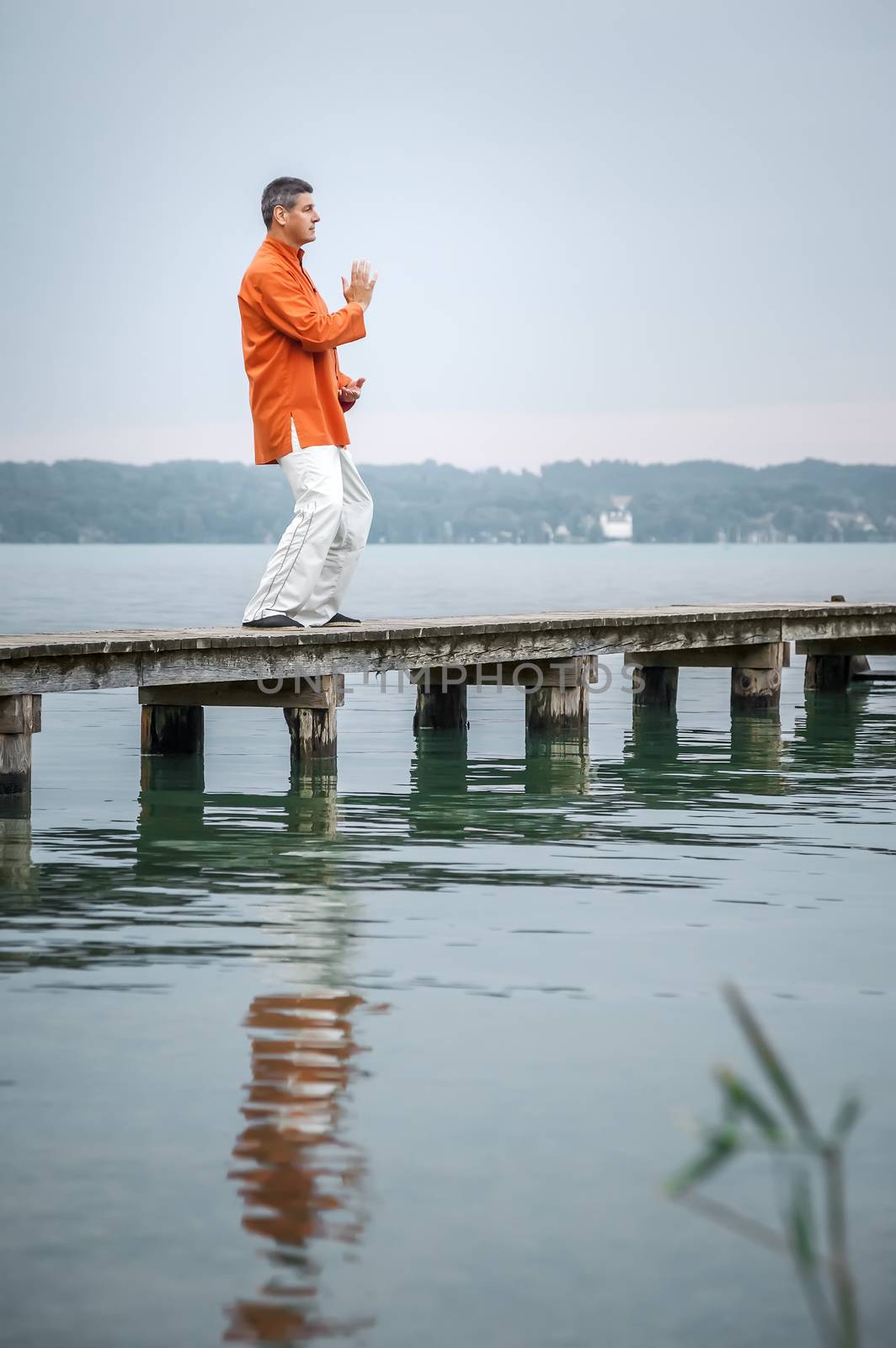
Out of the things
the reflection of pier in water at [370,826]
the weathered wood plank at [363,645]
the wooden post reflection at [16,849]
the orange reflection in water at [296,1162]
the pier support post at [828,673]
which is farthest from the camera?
the pier support post at [828,673]

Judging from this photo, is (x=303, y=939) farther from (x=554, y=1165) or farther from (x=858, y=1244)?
(x=858, y=1244)

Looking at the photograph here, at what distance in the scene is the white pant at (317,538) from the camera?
29.9 feet

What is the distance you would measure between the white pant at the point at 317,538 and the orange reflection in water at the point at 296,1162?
14.9 feet

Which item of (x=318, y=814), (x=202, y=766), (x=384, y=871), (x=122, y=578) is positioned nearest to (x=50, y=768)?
(x=202, y=766)

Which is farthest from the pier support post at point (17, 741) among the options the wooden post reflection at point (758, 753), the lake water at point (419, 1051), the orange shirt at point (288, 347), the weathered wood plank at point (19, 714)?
the wooden post reflection at point (758, 753)

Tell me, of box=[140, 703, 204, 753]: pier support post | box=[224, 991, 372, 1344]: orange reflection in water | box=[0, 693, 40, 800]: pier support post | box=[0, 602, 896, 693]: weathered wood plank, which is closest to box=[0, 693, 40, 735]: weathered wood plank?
box=[0, 693, 40, 800]: pier support post

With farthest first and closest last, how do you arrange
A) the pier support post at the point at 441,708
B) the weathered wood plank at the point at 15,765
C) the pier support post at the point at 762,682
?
the pier support post at the point at 762,682, the pier support post at the point at 441,708, the weathered wood plank at the point at 15,765

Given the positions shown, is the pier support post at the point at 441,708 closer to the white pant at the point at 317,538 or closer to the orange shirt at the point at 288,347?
the white pant at the point at 317,538

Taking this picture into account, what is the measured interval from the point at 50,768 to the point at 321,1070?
766 cm

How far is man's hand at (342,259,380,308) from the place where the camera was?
9000 mm

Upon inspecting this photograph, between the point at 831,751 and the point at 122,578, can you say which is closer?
the point at 831,751

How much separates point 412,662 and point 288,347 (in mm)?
2138

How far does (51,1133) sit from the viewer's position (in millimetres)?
3801

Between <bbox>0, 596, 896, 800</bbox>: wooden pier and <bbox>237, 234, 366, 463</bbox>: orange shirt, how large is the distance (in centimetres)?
103
